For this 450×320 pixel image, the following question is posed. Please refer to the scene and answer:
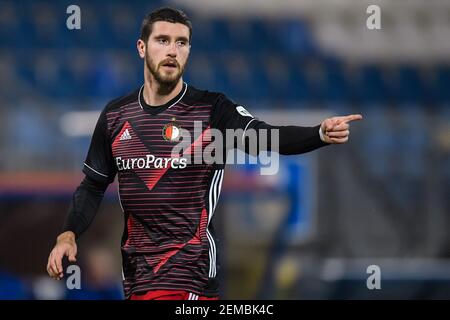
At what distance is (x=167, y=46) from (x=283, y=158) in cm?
297

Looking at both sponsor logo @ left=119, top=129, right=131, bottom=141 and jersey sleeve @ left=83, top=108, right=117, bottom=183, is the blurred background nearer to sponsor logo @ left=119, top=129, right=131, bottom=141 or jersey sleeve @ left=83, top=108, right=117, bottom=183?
jersey sleeve @ left=83, top=108, right=117, bottom=183

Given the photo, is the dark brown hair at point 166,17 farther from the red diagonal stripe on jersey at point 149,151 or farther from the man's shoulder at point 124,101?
the red diagonal stripe on jersey at point 149,151

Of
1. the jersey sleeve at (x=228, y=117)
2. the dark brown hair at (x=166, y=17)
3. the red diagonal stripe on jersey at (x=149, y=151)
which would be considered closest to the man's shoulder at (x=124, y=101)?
the red diagonal stripe on jersey at (x=149, y=151)

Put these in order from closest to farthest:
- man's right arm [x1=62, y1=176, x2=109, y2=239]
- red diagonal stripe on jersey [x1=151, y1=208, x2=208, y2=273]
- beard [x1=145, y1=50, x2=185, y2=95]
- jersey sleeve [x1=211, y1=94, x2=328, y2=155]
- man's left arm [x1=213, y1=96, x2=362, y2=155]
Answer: man's left arm [x1=213, y1=96, x2=362, y2=155] < jersey sleeve [x1=211, y1=94, x2=328, y2=155] < red diagonal stripe on jersey [x1=151, y1=208, x2=208, y2=273] < beard [x1=145, y1=50, x2=185, y2=95] < man's right arm [x1=62, y1=176, x2=109, y2=239]

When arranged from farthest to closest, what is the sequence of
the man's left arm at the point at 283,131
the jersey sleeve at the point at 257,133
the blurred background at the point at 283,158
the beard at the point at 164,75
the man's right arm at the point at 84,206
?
the blurred background at the point at 283,158
the man's right arm at the point at 84,206
the beard at the point at 164,75
the jersey sleeve at the point at 257,133
the man's left arm at the point at 283,131

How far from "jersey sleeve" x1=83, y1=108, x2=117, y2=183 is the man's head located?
309mm

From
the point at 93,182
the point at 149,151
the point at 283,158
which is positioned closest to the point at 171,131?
the point at 149,151

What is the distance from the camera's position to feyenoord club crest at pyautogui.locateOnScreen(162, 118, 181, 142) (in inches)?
143

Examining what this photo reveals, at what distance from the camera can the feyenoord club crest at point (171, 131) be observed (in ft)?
11.9

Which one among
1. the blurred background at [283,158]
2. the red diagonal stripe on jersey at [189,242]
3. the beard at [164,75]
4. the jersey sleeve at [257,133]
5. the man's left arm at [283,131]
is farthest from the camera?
the blurred background at [283,158]

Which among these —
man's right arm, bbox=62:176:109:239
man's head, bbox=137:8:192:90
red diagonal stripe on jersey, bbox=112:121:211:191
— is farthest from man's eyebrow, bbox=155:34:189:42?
man's right arm, bbox=62:176:109:239

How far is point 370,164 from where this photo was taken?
6.72m

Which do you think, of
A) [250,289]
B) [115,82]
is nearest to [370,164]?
[250,289]

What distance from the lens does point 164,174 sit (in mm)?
3598
